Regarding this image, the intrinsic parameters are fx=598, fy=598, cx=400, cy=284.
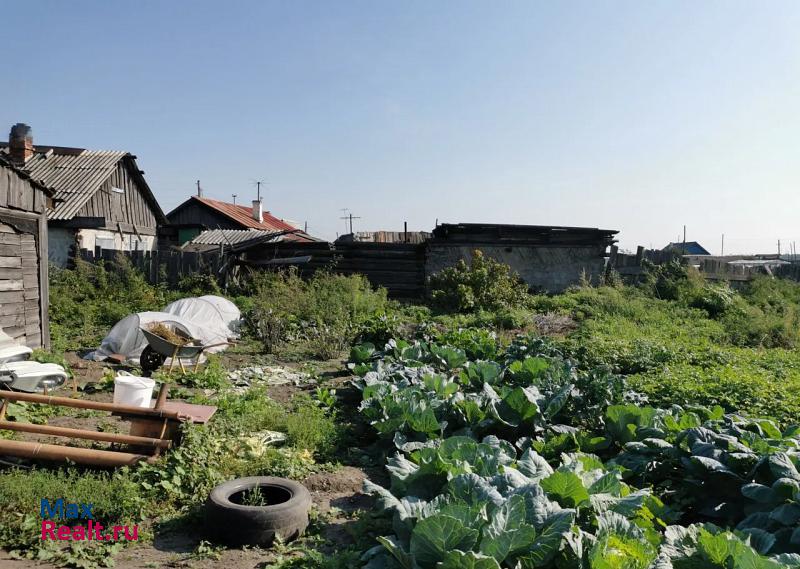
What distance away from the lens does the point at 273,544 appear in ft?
12.4

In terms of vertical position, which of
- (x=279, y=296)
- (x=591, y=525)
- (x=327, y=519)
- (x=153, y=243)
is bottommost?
(x=327, y=519)

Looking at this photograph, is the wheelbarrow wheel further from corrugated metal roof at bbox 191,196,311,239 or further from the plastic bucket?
corrugated metal roof at bbox 191,196,311,239

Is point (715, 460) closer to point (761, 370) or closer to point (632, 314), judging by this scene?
point (761, 370)

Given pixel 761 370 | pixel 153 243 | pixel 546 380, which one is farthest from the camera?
pixel 153 243

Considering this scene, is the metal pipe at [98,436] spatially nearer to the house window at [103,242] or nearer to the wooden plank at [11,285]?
the wooden plank at [11,285]

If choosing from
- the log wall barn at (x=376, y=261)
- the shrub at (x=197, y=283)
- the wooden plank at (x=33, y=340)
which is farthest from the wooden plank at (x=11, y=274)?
the log wall barn at (x=376, y=261)

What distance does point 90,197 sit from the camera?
2008 centimetres

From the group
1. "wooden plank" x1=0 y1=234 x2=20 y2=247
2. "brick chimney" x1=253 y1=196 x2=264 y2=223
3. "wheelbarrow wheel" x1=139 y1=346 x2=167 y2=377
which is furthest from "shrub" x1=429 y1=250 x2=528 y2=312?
"brick chimney" x1=253 y1=196 x2=264 y2=223

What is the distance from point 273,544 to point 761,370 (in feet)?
22.9

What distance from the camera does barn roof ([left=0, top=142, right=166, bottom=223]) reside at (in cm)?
1975

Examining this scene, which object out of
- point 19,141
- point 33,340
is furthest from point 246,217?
point 33,340

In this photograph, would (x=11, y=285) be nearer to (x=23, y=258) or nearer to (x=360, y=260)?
(x=23, y=258)

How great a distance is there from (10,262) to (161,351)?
3.22 metres

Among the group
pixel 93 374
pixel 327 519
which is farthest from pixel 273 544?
pixel 93 374
